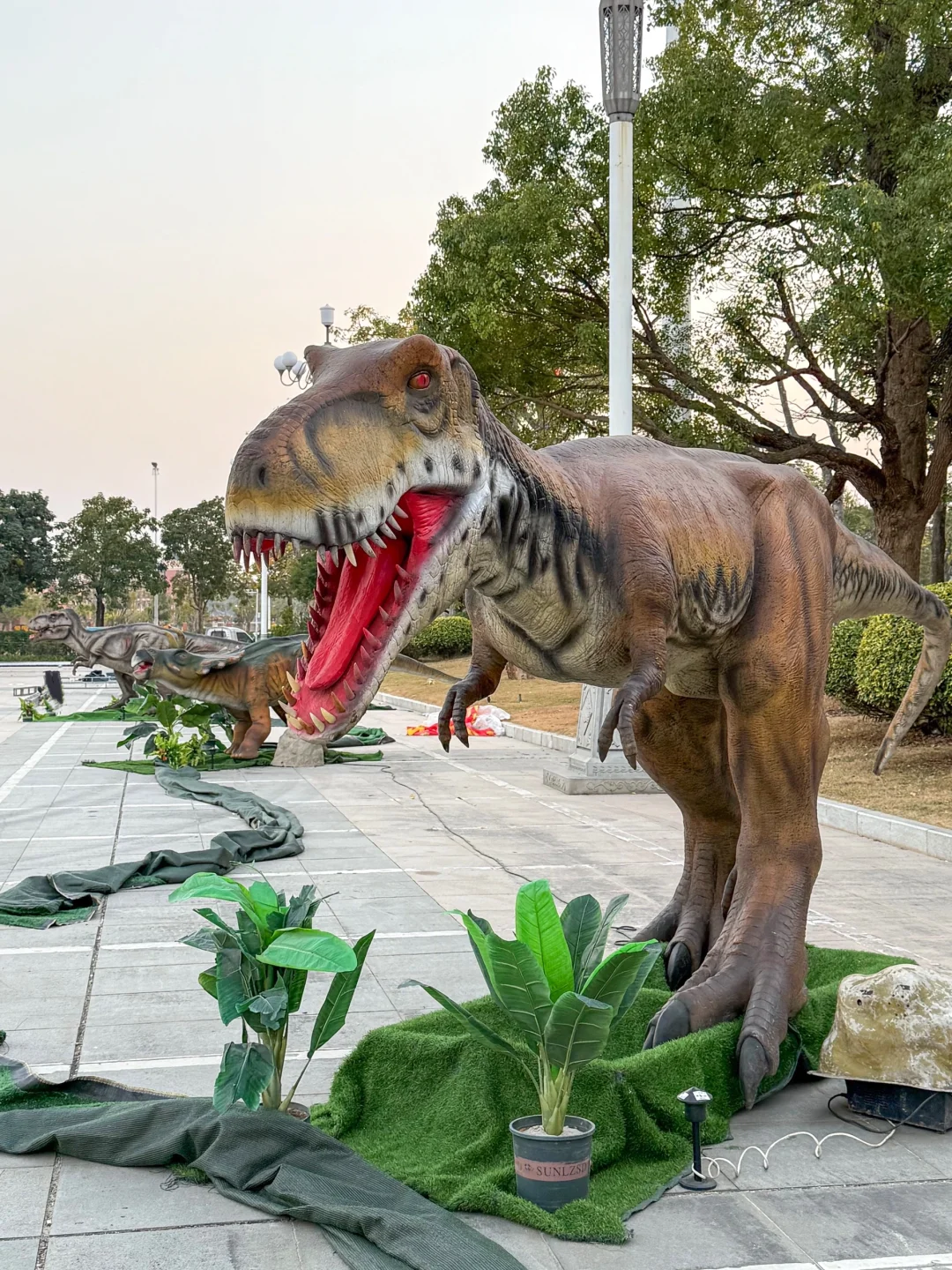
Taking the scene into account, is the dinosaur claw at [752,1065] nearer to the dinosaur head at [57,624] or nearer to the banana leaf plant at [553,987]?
the banana leaf plant at [553,987]

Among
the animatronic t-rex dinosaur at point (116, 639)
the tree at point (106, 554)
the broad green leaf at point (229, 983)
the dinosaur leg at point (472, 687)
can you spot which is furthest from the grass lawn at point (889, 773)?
the tree at point (106, 554)

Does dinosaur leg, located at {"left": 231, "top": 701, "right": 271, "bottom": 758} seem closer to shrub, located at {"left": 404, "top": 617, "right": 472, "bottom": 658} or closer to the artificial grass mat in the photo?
the artificial grass mat

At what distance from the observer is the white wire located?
3539 millimetres

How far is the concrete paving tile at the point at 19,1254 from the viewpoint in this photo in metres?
2.99

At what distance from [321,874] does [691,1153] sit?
4905 millimetres

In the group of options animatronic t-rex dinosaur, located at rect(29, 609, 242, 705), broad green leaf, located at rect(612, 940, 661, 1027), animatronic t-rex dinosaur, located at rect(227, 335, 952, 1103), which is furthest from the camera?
animatronic t-rex dinosaur, located at rect(29, 609, 242, 705)

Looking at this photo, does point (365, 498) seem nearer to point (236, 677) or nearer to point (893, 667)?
point (893, 667)

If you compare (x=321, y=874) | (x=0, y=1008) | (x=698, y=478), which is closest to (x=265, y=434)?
(x=698, y=478)

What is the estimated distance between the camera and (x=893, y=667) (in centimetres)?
1180

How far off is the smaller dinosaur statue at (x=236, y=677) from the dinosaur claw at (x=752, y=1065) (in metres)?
11.0

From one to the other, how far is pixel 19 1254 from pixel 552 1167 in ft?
4.32

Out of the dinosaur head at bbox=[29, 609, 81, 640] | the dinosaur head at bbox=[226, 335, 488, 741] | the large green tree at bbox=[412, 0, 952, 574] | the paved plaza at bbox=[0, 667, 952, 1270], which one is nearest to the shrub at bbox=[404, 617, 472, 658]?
the dinosaur head at bbox=[29, 609, 81, 640]

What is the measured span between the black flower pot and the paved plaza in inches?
4.6

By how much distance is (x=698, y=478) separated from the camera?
3961mm
